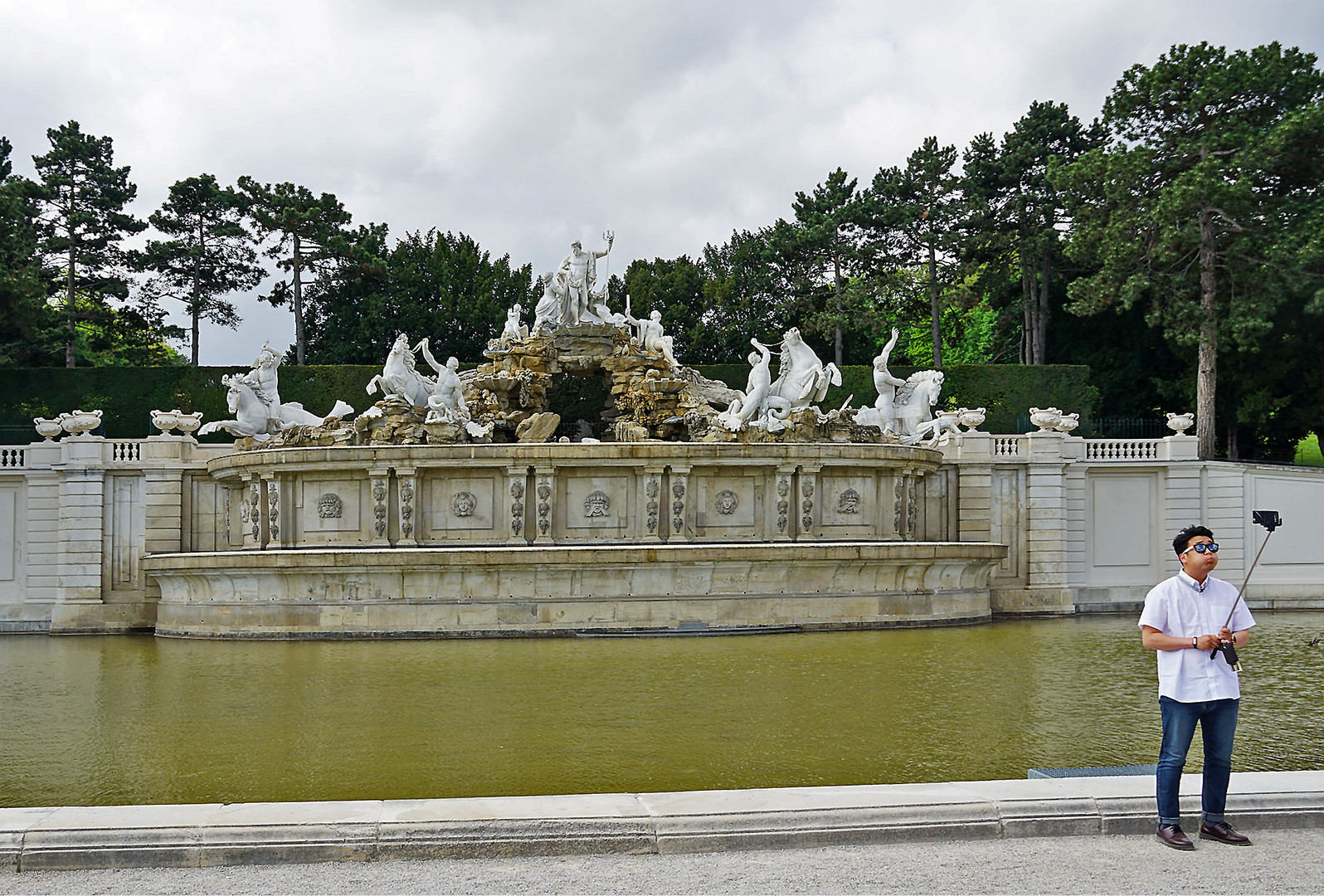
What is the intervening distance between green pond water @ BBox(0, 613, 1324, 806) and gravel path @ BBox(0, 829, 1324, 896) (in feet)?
7.48

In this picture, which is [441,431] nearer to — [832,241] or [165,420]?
[165,420]

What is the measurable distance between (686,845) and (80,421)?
82.4ft

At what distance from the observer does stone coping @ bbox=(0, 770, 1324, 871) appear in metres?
6.65

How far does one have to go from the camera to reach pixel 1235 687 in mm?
7145

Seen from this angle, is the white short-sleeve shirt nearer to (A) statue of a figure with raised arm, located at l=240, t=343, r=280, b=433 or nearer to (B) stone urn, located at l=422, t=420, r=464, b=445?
(B) stone urn, located at l=422, t=420, r=464, b=445

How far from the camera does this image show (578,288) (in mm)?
31000

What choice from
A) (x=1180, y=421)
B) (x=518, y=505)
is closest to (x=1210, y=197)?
(x=1180, y=421)

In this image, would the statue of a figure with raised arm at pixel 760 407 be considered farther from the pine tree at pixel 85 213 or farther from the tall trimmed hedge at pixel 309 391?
the pine tree at pixel 85 213

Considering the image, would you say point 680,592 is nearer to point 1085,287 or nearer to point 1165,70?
point 1085,287

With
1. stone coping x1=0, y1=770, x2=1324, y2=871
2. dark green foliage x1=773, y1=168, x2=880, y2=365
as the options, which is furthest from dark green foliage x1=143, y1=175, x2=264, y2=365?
stone coping x1=0, y1=770, x2=1324, y2=871

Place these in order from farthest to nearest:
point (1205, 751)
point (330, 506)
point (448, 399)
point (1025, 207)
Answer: point (1025, 207) < point (448, 399) < point (330, 506) < point (1205, 751)

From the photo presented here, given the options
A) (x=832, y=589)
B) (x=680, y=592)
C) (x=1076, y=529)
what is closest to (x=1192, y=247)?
(x=1076, y=529)

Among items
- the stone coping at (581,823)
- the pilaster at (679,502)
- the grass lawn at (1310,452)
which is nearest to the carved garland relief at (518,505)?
the pilaster at (679,502)

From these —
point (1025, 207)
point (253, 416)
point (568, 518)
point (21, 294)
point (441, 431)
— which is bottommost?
point (568, 518)
